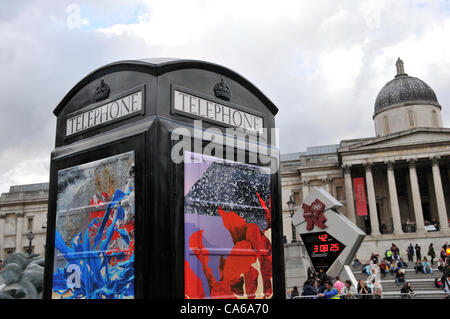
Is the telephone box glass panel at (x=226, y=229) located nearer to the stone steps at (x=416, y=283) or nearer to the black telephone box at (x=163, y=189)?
the black telephone box at (x=163, y=189)

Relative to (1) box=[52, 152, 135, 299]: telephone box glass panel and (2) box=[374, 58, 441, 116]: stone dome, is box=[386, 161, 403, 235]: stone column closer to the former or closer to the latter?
(2) box=[374, 58, 441, 116]: stone dome

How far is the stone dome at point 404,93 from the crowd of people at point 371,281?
19.5 meters

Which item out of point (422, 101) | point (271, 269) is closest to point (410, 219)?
point (422, 101)

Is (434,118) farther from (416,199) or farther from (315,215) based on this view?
(315,215)

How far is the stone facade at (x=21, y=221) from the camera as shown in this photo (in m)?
59.8

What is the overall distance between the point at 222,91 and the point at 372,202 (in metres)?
44.8

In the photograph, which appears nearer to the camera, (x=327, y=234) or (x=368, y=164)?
(x=327, y=234)

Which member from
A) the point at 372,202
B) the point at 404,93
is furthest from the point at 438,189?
the point at 404,93

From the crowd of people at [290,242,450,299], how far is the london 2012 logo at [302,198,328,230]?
1.62 meters

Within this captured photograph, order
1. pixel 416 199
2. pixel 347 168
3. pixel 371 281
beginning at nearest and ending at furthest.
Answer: pixel 371 281, pixel 416 199, pixel 347 168

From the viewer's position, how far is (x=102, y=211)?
9.58 ft

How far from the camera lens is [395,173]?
48.9 meters
